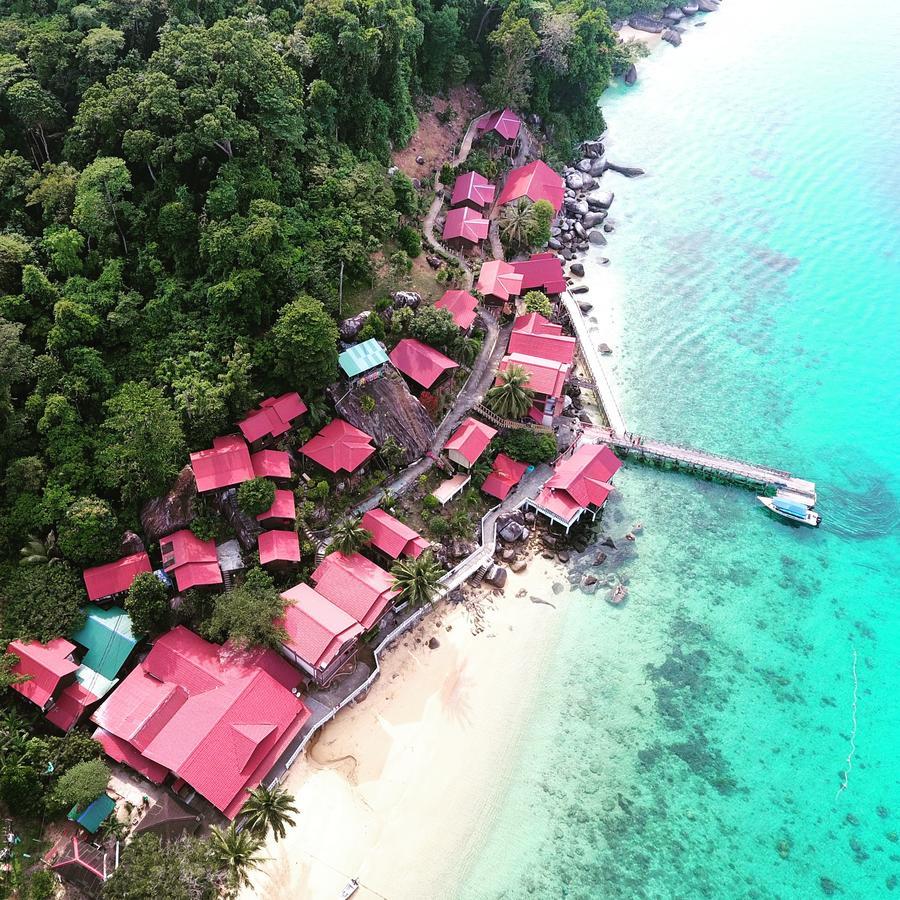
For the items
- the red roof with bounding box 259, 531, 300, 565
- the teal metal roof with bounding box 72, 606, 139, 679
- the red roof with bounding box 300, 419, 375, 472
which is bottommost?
the teal metal roof with bounding box 72, 606, 139, 679

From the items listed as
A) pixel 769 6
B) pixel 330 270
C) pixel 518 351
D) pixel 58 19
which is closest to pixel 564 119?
pixel 518 351

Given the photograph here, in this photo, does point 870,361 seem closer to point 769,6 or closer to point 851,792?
point 851,792

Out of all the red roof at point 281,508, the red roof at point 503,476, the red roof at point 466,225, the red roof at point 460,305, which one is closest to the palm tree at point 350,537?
Answer: the red roof at point 281,508

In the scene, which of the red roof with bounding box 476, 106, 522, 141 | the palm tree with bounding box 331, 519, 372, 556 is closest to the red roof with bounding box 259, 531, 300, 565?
the palm tree with bounding box 331, 519, 372, 556

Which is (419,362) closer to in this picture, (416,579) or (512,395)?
(512,395)

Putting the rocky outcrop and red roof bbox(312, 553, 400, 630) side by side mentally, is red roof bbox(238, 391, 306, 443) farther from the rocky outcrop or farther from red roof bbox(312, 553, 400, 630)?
red roof bbox(312, 553, 400, 630)

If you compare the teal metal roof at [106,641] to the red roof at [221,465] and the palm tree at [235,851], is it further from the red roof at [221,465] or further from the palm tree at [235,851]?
the palm tree at [235,851]

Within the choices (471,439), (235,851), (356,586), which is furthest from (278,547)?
(235,851)
